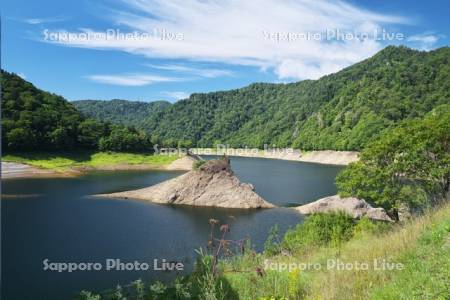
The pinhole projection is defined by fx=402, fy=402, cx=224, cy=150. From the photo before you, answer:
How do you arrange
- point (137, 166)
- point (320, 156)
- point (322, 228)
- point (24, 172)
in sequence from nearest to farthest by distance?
1. point (322, 228)
2. point (24, 172)
3. point (137, 166)
4. point (320, 156)

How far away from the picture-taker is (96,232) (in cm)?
3906

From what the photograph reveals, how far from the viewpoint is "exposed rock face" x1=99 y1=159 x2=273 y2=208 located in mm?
53438

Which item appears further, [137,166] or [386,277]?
[137,166]

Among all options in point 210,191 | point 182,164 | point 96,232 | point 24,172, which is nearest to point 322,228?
point 96,232

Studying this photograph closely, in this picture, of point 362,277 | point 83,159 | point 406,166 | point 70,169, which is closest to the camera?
point 362,277

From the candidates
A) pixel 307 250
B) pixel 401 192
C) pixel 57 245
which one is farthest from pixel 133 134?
pixel 307 250

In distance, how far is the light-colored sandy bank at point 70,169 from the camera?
84562 millimetres

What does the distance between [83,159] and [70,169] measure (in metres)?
11.7

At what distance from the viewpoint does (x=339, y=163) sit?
139000mm

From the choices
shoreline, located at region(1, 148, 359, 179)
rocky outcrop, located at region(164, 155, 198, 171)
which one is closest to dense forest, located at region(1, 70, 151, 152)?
shoreline, located at region(1, 148, 359, 179)

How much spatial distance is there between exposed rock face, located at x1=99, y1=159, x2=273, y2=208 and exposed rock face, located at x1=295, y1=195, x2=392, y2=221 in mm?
8322

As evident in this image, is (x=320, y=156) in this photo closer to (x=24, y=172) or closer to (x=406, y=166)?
(x=24, y=172)

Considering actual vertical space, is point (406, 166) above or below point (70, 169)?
above

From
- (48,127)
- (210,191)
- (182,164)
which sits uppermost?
(48,127)
